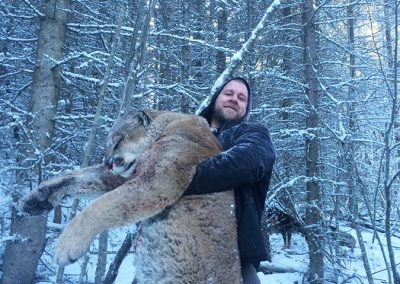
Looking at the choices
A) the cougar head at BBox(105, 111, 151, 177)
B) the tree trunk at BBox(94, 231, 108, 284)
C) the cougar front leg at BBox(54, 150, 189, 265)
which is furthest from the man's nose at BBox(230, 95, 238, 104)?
the tree trunk at BBox(94, 231, 108, 284)

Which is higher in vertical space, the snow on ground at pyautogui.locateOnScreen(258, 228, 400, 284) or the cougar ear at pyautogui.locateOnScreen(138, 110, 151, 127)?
the cougar ear at pyautogui.locateOnScreen(138, 110, 151, 127)

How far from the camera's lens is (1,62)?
368 inches

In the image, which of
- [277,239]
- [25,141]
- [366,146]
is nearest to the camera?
[25,141]

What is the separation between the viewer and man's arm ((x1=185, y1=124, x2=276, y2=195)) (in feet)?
8.82

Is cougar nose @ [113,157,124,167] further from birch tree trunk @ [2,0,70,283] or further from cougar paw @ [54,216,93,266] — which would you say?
birch tree trunk @ [2,0,70,283]

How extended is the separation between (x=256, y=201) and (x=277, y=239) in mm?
13491

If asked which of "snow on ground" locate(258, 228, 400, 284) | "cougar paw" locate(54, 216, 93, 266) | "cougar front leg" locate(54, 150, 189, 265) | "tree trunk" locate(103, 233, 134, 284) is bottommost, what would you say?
"snow on ground" locate(258, 228, 400, 284)

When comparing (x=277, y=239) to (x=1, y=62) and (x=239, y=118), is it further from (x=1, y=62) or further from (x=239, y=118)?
(x=239, y=118)

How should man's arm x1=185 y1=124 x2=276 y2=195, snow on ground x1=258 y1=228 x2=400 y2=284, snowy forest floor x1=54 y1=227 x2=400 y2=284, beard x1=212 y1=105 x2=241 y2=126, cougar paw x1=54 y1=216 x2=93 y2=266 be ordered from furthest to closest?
snow on ground x1=258 y1=228 x2=400 y2=284, snowy forest floor x1=54 y1=227 x2=400 y2=284, beard x1=212 y1=105 x2=241 y2=126, man's arm x1=185 y1=124 x2=276 y2=195, cougar paw x1=54 y1=216 x2=93 y2=266

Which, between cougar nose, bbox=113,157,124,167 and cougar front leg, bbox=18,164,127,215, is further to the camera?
cougar nose, bbox=113,157,124,167

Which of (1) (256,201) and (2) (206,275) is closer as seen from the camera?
(2) (206,275)

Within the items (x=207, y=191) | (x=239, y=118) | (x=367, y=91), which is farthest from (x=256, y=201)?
(x=367, y=91)

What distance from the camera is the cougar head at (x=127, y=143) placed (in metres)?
3.09

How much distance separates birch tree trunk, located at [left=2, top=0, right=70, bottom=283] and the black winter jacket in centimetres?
631
